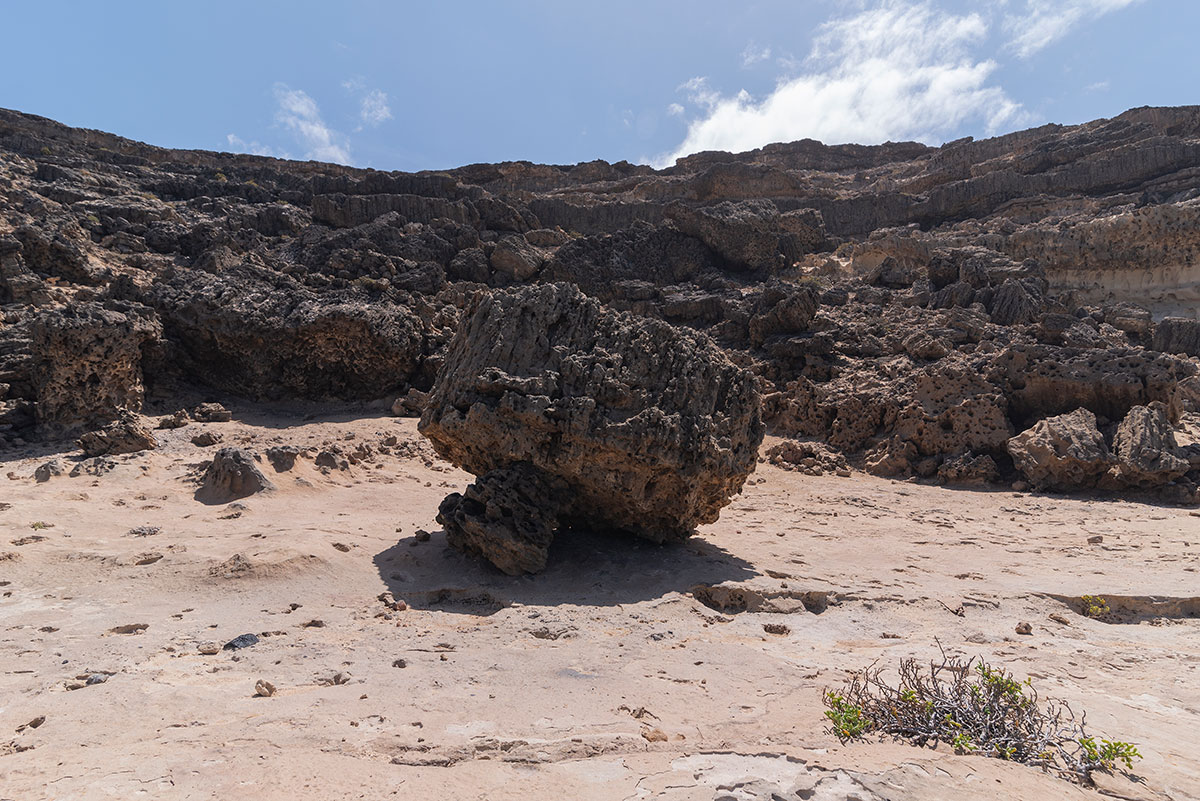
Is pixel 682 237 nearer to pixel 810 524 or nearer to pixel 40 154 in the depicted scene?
pixel 810 524

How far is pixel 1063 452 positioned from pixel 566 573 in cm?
684

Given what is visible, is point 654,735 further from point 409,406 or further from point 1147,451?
point 409,406

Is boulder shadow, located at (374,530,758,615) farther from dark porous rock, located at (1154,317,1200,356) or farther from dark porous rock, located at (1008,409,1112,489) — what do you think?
dark porous rock, located at (1154,317,1200,356)

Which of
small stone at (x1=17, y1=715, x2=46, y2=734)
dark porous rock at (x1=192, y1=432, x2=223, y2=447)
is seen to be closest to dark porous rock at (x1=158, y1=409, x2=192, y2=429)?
dark porous rock at (x1=192, y1=432, x2=223, y2=447)

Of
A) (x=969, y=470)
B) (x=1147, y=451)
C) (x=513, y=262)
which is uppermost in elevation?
(x=513, y=262)

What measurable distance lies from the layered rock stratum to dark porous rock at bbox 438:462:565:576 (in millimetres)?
1926

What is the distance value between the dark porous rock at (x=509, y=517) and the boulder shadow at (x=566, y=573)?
0.46ft

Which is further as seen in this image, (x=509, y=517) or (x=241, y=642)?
(x=509, y=517)

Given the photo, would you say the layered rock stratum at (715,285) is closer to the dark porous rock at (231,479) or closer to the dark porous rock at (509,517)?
the dark porous rock at (509,517)

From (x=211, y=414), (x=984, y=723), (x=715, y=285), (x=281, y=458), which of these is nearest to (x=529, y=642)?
(x=984, y=723)

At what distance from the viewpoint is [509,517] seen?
551cm

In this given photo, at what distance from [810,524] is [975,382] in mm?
4398

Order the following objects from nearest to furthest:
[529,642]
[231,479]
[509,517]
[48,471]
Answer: [529,642] < [509,517] < [231,479] < [48,471]

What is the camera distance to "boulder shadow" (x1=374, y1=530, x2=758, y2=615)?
16.3 feet
